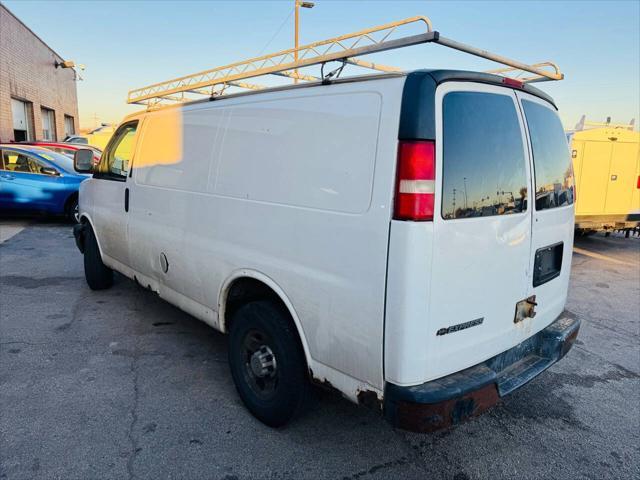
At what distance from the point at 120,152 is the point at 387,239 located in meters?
3.59

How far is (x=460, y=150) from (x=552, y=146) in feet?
3.50

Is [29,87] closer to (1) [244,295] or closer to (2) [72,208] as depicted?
(2) [72,208]

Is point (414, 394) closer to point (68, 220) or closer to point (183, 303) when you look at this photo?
point (183, 303)

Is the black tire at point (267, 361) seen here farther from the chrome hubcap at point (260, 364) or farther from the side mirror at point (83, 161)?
the side mirror at point (83, 161)

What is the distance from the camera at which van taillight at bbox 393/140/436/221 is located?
6.79 ft

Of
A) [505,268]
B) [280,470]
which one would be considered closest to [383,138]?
[505,268]

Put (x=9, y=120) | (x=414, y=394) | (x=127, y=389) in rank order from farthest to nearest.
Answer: (x=9, y=120)
(x=127, y=389)
(x=414, y=394)

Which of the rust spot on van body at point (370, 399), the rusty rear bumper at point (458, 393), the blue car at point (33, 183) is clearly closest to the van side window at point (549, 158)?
the rusty rear bumper at point (458, 393)

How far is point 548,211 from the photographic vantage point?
2762 mm

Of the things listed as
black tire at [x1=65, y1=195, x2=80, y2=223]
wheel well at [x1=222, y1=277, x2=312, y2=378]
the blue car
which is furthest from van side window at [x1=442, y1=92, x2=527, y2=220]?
black tire at [x1=65, y1=195, x2=80, y2=223]

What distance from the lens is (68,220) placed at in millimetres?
10953

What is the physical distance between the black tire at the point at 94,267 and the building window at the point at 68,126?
26.0m

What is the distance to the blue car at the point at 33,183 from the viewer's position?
1001 cm

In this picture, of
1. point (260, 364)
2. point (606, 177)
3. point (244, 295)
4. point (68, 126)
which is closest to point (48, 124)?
point (68, 126)
